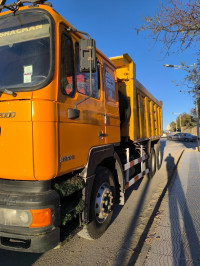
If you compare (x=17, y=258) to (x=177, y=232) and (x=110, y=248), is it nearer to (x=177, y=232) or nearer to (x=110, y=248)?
(x=110, y=248)

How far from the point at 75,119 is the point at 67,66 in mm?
617

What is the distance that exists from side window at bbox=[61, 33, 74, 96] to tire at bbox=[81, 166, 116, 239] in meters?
1.31

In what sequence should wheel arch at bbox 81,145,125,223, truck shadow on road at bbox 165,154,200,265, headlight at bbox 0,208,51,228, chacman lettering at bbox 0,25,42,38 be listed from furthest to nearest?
truck shadow on road at bbox 165,154,200,265, wheel arch at bbox 81,145,125,223, chacman lettering at bbox 0,25,42,38, headlight at bbox 0,208,51,228

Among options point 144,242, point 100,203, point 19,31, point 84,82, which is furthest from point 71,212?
point 19,31

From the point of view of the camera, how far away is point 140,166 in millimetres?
5965

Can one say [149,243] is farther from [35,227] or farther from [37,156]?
[37,156]

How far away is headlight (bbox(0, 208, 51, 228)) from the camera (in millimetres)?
1999

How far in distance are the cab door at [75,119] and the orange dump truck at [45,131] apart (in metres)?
0.01

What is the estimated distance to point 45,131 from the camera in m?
2.04

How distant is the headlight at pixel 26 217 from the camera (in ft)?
6.56

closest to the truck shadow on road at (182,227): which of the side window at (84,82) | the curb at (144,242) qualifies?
the curb at (144,242)

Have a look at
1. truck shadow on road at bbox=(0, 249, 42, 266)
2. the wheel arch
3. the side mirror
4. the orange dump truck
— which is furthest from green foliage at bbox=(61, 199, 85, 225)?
the side mirror

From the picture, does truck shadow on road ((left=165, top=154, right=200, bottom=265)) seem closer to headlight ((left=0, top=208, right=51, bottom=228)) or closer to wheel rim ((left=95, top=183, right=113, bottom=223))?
wheel rim ((left=95, top=183, right=113, bottom=223))

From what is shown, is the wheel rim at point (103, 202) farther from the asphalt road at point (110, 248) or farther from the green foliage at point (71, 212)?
the green foliage at point (71, 212)
